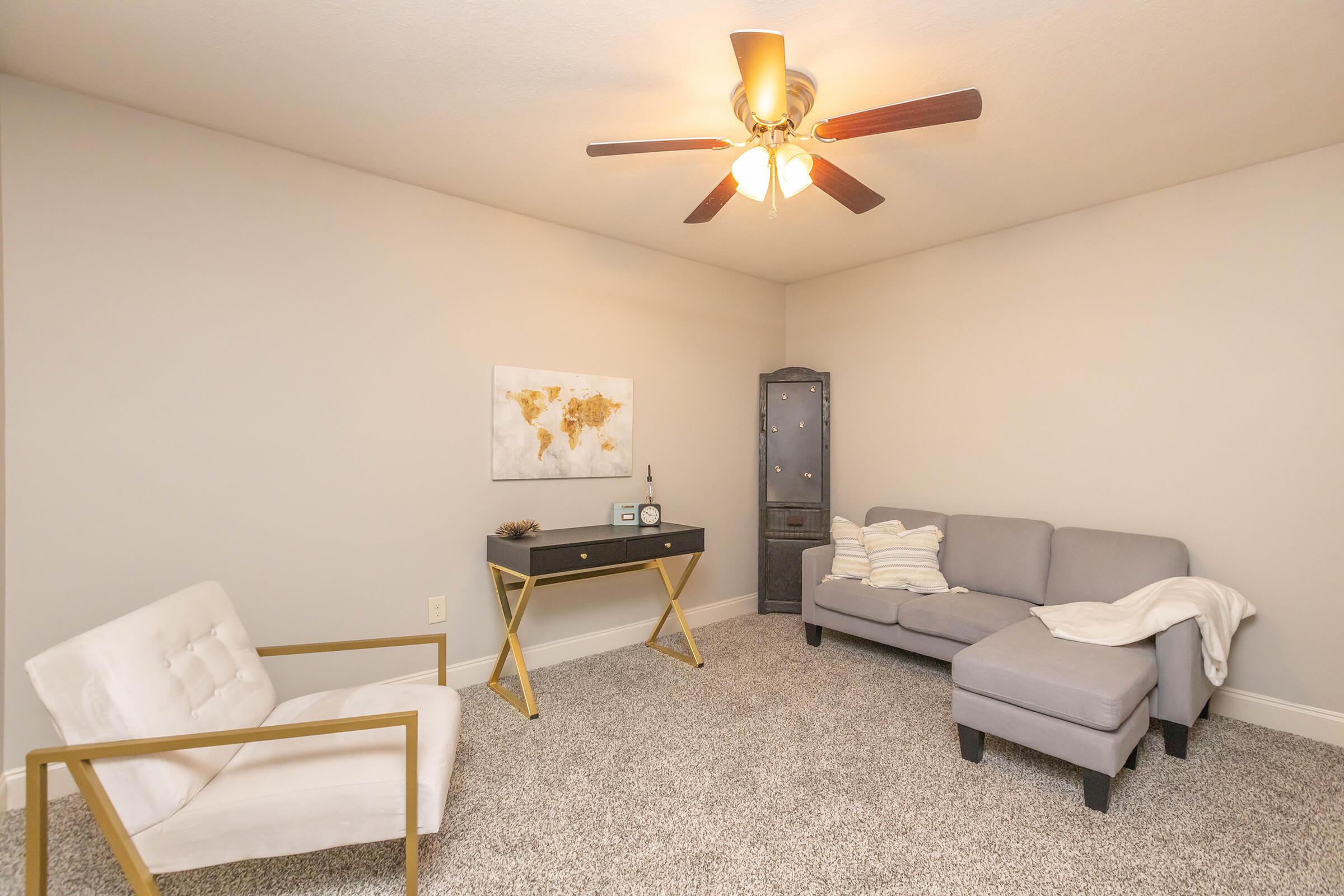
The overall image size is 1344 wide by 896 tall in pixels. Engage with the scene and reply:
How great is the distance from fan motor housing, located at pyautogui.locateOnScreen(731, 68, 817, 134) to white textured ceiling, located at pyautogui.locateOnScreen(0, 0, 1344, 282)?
0.20 ft

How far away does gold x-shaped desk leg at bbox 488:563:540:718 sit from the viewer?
278 centimetres

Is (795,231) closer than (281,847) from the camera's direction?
No

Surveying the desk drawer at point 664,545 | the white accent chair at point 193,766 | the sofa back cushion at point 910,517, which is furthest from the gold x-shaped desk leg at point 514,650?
the sofa back cushion at point 910,517

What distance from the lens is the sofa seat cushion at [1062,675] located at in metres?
2.06

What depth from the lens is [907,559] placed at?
347cm

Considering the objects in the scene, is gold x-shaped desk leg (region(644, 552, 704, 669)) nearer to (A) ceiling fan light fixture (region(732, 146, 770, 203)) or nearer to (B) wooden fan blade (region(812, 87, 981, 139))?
(A) ceiling fan light fixture (region(732, 146, 770, 203))

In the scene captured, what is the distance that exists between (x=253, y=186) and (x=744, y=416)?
10.1 ft

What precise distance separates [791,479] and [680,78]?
2.89m

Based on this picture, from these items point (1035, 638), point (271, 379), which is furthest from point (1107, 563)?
point (271, 379)

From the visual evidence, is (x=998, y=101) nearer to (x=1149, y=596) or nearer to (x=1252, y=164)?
(x=1252, y=164)

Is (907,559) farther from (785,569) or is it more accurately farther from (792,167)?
(792,167)

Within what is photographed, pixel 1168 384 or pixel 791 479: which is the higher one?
pixel 1168 384

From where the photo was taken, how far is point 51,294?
84.5 inches

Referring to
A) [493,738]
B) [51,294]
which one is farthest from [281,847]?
[51,294]
